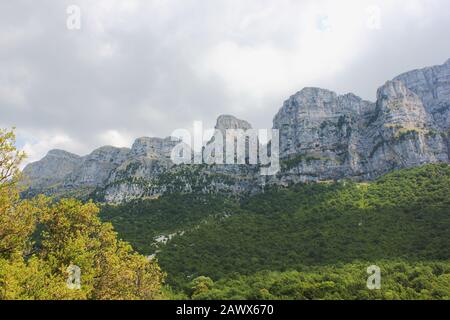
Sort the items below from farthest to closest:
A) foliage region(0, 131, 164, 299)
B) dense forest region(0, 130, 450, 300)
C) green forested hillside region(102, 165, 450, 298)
Answer: green forested hillside region(102, 165, 450, 298)
dense forest region(0, 130, 450, 300)
foliage region(0, 131, 164, 299)

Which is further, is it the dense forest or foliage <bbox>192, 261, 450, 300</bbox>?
foliage <bbox>192, 261, 450, 300</bbox>

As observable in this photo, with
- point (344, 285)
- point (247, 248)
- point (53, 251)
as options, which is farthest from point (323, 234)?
point (53, 251)

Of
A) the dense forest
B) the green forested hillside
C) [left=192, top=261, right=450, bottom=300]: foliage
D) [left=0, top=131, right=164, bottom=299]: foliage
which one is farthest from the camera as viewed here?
the green forested hillside

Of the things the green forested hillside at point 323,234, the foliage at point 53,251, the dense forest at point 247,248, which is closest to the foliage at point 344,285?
the dense forest at point 247,248

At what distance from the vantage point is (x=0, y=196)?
28969 millimetres

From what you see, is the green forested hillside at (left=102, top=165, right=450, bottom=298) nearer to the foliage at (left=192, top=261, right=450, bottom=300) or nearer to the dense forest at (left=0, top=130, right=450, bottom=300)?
the dense forest at (left=0, top=130, right=450, bottom=300)

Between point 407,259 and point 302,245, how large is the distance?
38.1 m

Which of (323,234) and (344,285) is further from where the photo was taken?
(323,234)

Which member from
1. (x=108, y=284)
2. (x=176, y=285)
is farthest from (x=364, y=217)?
(x=108, y=284)

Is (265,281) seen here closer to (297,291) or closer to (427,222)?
(297,291)

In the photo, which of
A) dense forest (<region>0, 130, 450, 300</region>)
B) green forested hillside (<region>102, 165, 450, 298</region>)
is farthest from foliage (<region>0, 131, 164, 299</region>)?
green forested hillside (<region>102, 165, 450, 298</region>)

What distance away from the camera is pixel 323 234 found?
137m

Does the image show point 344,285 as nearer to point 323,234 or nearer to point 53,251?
point 323,234

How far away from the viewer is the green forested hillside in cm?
11344
